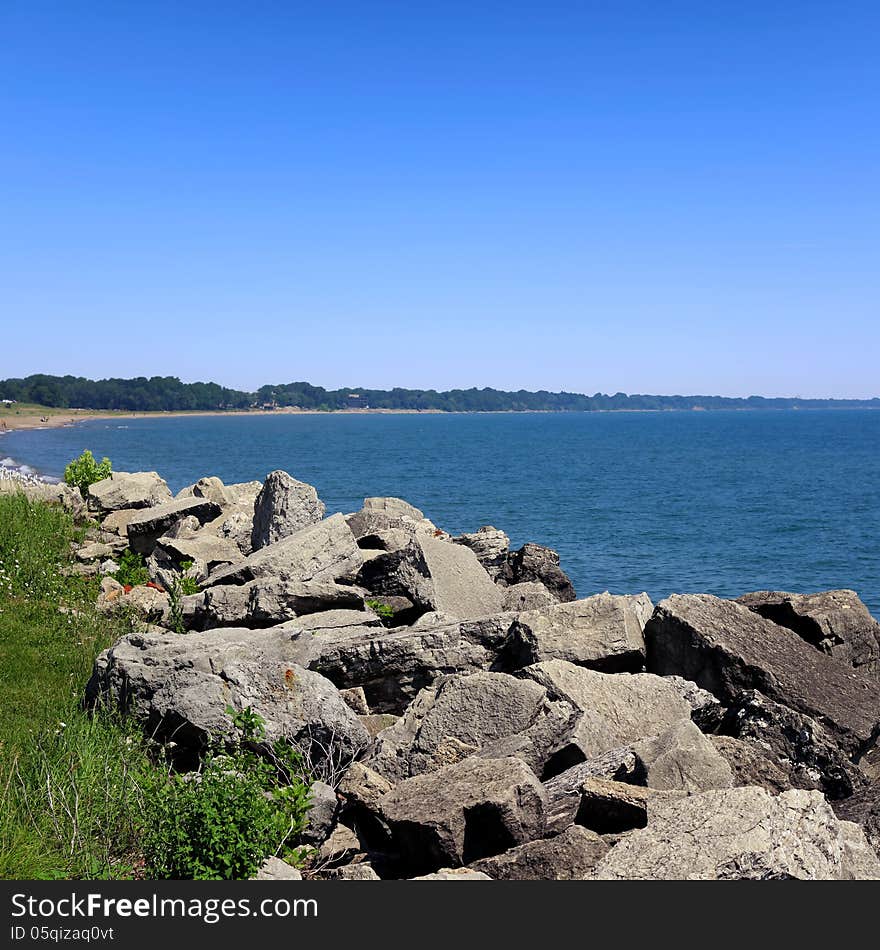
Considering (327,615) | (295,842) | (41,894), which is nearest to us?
(41,894)

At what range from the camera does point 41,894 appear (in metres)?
5.75

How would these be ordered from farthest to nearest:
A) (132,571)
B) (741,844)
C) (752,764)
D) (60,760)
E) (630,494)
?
(630,494), (132,571), (752,764), (60,760), (741,844)

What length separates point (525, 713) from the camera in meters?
Result: 8.63

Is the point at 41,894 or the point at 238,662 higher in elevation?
the point at 238,662

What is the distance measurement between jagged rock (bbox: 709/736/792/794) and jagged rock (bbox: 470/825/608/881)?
2.11 meters

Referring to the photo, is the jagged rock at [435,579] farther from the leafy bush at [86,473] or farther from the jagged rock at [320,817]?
the leafy bush at [86,473]

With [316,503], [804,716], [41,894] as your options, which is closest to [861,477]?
[316,503]

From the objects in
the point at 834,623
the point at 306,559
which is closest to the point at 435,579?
the point at 306,559

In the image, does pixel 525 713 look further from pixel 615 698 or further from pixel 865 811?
pixel 865 811

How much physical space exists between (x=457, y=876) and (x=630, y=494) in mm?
53472

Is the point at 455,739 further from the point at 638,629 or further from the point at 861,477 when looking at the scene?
the point at 861,477

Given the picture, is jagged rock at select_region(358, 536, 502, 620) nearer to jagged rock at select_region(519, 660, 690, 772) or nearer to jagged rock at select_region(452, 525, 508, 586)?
jagged rock at select_region(519, 660, 690, 772)

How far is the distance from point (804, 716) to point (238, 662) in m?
5.31

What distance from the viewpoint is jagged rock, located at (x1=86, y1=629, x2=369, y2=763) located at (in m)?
8.58
